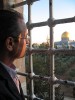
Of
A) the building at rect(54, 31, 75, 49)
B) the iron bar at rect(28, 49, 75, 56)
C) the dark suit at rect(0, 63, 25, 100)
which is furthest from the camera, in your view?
the building at rect(54, 31, 75, 49)

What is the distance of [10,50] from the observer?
864 mm

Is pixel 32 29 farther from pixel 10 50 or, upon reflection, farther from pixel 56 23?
pixel 10 50

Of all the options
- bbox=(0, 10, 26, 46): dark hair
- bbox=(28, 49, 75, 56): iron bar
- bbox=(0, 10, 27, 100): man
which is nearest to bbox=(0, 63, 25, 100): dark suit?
bbox=(0, 10, 27, 100): man

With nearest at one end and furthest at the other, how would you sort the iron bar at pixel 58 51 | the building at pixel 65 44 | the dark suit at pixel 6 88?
the dark suit at pixel 6 88 < the iron bar at pixel 58 51 < the building at pixel 65 44

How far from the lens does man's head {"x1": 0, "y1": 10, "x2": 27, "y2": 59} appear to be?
86 cm

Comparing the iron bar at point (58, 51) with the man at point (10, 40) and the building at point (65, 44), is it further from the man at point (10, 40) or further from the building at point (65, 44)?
the man at point (10, 40)

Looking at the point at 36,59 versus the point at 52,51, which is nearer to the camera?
the point at 52,51

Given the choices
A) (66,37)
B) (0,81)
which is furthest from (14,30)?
(66,37)

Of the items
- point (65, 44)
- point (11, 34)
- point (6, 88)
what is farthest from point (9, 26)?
point (65, 44)

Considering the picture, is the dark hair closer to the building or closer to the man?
the man

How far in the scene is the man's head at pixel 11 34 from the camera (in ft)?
2.82

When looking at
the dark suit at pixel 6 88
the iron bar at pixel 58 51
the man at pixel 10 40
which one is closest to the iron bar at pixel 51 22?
the iron bar at pixel 58 51

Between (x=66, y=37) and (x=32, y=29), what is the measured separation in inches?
16.9

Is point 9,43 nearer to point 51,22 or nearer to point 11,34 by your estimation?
point 11,34
